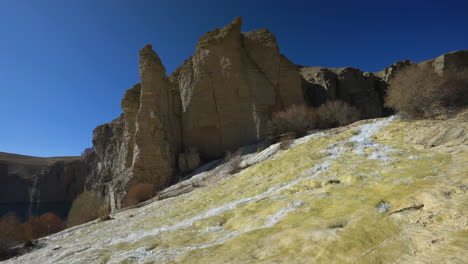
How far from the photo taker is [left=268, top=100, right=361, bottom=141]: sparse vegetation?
19.7 metres

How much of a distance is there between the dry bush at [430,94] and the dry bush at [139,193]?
18550mm

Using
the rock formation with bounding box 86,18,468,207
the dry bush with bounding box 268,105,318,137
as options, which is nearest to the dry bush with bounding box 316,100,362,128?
the dry bush with bounding box 268,105,318,137

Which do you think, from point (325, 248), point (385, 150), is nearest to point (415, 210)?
point (325, 248)

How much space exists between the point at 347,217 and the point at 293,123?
1608 centimetres

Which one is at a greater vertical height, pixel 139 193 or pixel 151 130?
pixel 151 130

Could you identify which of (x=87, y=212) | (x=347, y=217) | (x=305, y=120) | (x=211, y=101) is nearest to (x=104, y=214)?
(x=211, y=101)

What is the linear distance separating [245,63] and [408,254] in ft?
75.5

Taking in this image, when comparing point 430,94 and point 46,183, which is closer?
point 430,94

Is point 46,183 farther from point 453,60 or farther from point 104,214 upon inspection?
point 453,60

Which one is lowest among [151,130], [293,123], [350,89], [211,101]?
[293,123]

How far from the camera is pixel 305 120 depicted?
20.0 m

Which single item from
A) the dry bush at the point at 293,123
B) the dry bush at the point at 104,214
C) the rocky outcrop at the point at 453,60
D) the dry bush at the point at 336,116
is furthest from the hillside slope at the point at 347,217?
the rocky outcrop at the point at 453,60

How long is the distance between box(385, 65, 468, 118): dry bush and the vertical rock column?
1855 centimetres

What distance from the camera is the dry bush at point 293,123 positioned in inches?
774
